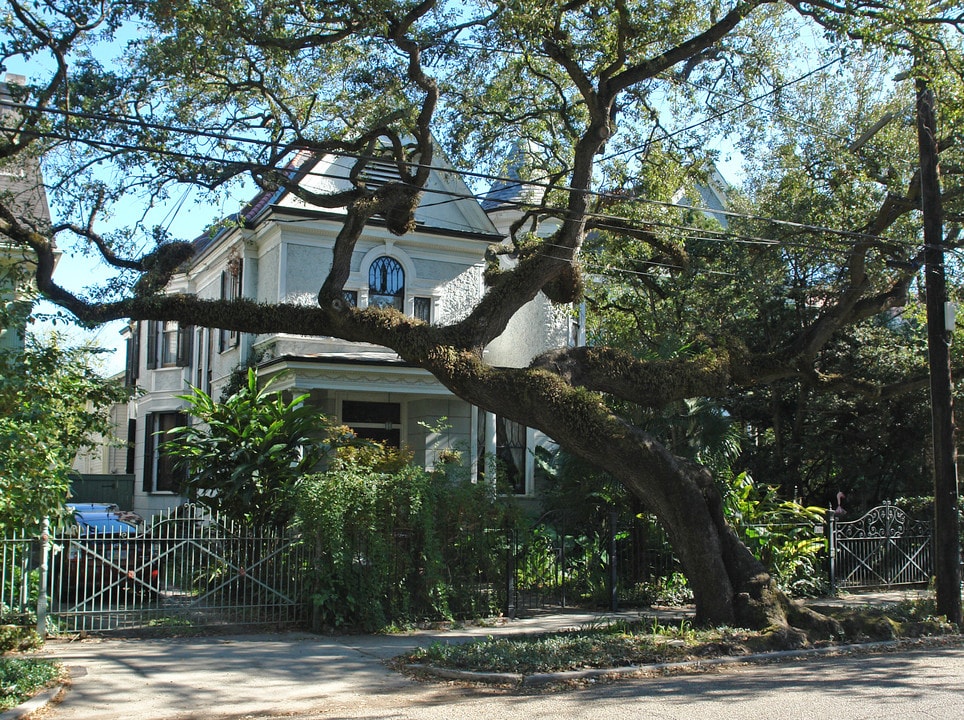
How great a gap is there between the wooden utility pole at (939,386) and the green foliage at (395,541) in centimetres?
650

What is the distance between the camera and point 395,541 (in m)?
13.5

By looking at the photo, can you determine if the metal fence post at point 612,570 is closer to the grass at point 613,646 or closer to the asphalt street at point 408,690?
the grass at point 613,646

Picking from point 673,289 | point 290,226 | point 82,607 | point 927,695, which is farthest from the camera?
point 673,289

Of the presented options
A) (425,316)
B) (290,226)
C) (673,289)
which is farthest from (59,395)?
(673,289)

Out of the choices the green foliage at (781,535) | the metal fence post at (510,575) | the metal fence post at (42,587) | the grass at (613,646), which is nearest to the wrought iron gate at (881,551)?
the green foliage at (781,535)

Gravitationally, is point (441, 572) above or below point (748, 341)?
below

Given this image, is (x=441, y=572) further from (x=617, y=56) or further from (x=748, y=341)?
(x=748, y=341)

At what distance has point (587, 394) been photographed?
12.3m

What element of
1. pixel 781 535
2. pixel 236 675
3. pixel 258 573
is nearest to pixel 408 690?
pixel 236 675

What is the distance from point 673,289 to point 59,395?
15315mm

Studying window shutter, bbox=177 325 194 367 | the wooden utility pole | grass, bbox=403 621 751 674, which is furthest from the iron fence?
window shutter, bbox=177 325 194 367

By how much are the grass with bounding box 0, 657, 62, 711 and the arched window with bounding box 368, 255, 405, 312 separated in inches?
491

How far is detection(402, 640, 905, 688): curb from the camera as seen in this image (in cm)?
970

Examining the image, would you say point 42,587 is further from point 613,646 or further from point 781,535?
point 781,535
